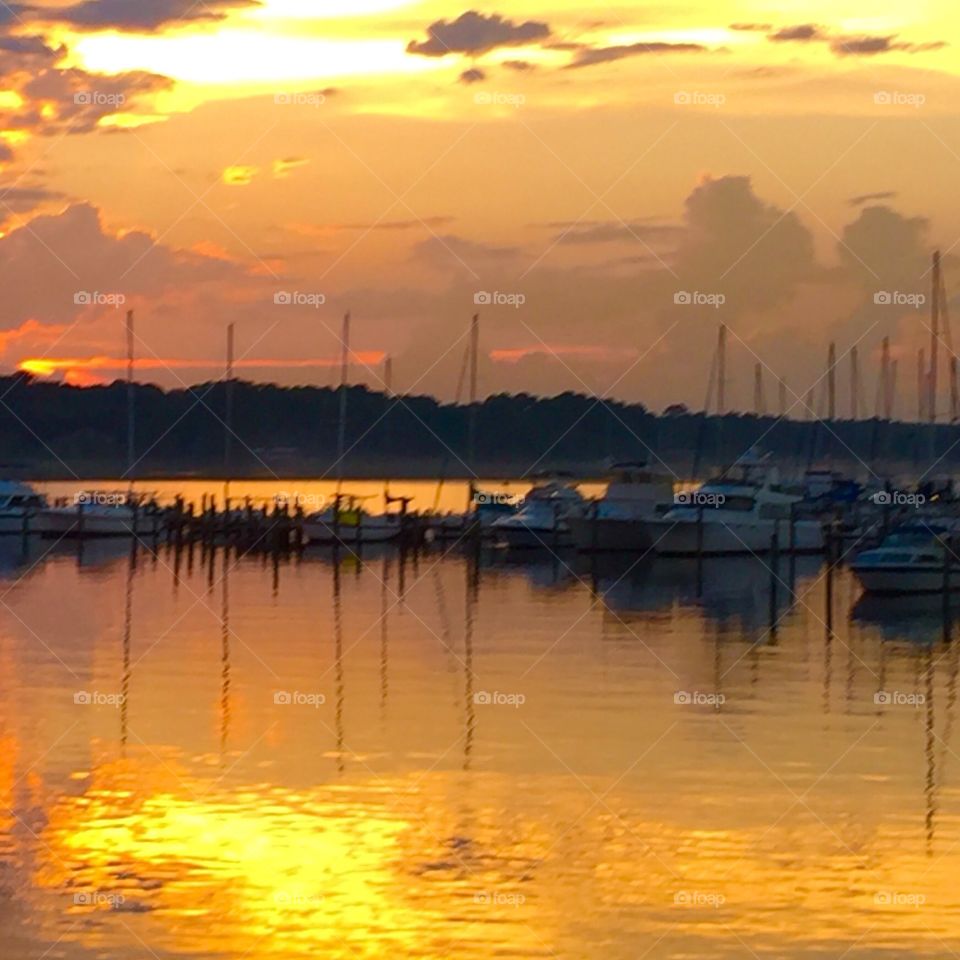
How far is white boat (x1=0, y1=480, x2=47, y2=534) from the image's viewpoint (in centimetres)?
7919

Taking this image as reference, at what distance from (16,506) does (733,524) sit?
30175 mm

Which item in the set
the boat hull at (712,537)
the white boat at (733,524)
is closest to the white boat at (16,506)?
the boat hull at (712,537)

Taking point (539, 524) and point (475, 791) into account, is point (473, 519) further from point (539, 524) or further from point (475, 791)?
point (475, 791)

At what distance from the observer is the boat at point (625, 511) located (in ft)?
217

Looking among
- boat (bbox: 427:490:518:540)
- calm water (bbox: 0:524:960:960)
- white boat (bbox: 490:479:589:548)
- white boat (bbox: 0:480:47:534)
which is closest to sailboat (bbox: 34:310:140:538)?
white boat (bbox: 0:480:47:534)

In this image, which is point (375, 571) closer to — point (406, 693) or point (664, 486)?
point (664, 486)

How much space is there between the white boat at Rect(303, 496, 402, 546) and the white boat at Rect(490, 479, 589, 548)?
377 cm

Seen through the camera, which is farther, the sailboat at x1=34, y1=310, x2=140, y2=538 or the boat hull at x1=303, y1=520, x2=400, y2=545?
the sailboat at x1=34, y1=310, x2=140, y2=538

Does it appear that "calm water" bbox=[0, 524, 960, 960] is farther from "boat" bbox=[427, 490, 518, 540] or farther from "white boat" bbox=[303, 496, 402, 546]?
"boat" bbox=[427, 490, 518, 540]

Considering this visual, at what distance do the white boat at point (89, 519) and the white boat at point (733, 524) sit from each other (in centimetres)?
2183

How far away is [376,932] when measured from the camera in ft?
50.8

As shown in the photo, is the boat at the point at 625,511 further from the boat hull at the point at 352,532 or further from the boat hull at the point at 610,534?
the boat hull at the point at 352,532

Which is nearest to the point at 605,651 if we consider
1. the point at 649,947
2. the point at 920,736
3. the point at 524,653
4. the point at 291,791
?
the point at 524,653

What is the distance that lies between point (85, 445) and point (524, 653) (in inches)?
5432
